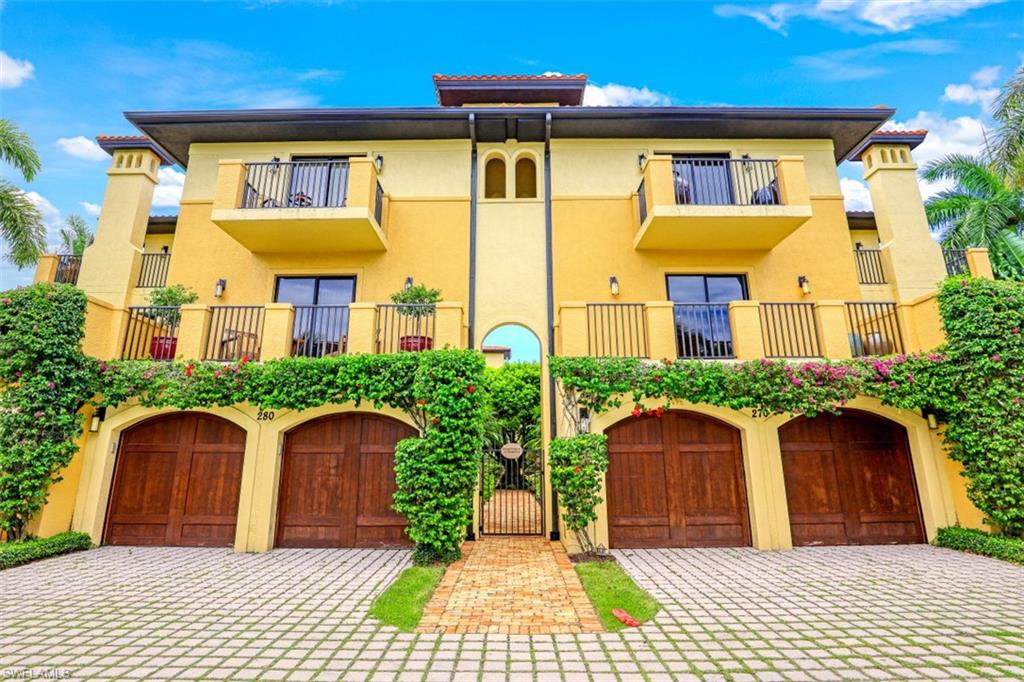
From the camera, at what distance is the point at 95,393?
27.9 feet

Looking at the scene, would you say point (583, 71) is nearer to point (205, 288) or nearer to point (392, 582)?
point (205, 288)

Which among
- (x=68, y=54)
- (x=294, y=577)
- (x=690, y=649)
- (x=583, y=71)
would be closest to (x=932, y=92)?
(x=583, y=71)

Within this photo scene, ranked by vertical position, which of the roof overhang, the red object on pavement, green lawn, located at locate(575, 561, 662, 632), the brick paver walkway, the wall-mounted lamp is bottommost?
the brick paver walkway

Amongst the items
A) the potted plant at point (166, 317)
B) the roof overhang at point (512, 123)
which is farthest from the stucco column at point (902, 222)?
the potted plant at point (166, 317)

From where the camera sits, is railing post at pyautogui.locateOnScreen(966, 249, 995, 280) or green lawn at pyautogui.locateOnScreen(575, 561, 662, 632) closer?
green lawn at pyautogui.locateOnScreen(575, 561, 662, 632)

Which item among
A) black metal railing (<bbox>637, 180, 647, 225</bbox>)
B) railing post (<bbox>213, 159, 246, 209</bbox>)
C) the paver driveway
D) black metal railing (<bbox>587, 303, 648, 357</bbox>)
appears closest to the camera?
the paver driveway

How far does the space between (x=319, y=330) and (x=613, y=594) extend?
7654 millimetres

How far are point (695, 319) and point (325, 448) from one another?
8346 millimetres

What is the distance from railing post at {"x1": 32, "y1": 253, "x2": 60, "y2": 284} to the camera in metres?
11.2

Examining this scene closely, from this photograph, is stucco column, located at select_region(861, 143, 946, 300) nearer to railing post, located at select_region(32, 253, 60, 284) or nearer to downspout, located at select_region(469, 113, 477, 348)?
downspout, located at select_region(469, 113, 477, 348)

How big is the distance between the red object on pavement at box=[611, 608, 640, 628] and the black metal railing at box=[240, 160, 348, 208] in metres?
9.65

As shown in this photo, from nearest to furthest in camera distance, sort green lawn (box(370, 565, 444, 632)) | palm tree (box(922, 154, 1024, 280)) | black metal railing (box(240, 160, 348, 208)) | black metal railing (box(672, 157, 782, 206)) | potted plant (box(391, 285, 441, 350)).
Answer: green lawn (box(370, 565, 444, 632))
potted plant (box(391, 285, 441, 350))
black metal railing (box(672, 157, 782, 206))
black metal railing (box(240, 160, 348, 208))
palm tree (box(922, 154, 1024, 280))

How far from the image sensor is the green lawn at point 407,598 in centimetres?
476
